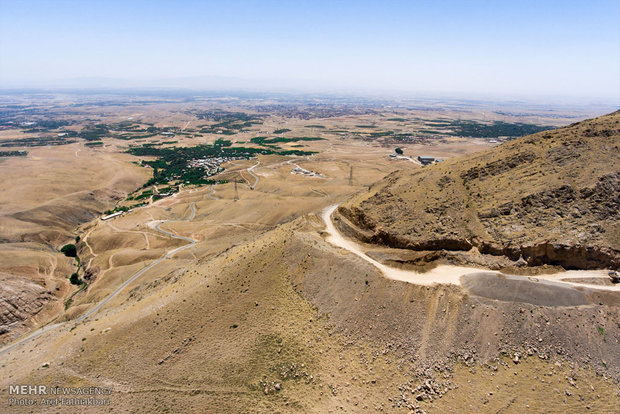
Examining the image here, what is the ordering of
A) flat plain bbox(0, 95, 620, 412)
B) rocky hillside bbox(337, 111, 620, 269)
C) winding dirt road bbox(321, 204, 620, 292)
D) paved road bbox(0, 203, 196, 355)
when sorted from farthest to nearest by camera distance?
1. paved road bbox(0, 203, 196, 355)
2. rocky hillside bbox(337, 111, 620, 269)
3. winding dirt road bbox(321, 204, 620, 292)
4. flat plain bbox(0, 95, 620, 412)

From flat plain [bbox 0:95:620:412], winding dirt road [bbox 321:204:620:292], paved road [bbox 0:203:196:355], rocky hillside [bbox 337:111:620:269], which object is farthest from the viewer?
paved road [bbox 0:203:196:355]

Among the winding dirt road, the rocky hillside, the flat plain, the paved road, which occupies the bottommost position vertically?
the paved road

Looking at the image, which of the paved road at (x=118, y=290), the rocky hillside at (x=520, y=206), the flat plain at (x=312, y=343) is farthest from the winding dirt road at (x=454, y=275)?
the paved road at (x=118, y=290)

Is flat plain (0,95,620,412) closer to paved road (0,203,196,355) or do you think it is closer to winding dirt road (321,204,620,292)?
paved road (0,203,196,355)

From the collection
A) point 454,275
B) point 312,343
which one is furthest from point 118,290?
point 454,275

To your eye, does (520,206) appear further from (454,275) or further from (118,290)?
(118,290)

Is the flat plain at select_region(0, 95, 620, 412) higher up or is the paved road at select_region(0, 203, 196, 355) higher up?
the flat plain at select_region(0, 95, 620, 412)

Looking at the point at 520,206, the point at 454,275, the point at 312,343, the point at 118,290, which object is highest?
the point at 520,206

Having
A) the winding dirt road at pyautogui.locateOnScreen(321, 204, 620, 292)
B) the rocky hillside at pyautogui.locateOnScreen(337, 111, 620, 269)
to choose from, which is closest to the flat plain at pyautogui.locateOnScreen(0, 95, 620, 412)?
the winding dirt road at pyautogui.locateOnScreen(321, 204, 620, 292)

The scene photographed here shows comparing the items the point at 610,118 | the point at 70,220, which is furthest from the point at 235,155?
the point at 610,118
